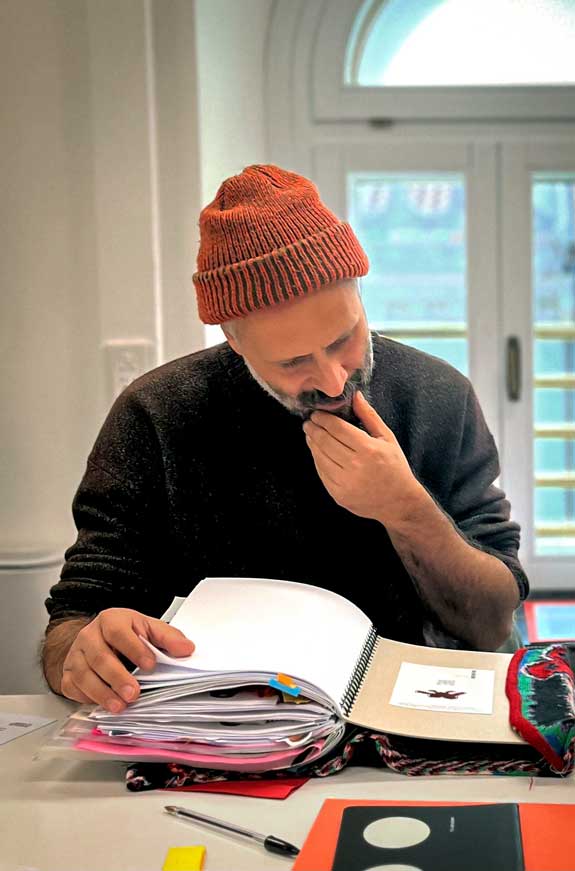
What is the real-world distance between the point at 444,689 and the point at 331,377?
0.45 metres

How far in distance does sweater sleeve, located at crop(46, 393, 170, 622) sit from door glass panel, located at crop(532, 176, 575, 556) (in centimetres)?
233

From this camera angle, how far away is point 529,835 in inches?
30.3

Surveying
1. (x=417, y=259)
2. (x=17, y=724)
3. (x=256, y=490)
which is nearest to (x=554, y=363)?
(x=417, y=259)

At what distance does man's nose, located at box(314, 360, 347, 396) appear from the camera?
1279 mm

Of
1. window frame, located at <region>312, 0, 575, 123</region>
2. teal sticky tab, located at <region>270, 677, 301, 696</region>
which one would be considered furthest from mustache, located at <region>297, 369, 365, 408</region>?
window frame, located at <region>312, 0, 575, 123</region>

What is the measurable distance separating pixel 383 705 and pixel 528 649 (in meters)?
0.21

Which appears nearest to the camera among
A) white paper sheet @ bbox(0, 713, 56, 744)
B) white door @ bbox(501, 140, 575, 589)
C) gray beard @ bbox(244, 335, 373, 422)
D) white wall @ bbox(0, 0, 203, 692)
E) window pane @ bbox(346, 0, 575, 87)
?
white paper sheet @ bbox(0, 713, 56, 744)

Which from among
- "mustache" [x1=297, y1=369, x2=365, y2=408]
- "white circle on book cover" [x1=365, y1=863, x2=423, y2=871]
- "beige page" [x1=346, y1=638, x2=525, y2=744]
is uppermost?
"mustache" [x1=297, y1=369, x2=365, y2=408]

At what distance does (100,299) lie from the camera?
2635mm

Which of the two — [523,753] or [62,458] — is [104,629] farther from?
[62,458]

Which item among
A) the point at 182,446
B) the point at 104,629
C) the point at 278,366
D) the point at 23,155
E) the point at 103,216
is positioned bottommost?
the point at 104,629

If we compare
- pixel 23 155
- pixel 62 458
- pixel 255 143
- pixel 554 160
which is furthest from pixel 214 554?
pixel 554 160

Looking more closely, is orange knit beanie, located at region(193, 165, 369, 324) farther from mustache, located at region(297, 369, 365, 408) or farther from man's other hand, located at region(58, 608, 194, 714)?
man's other hand, located at region(58, 608, 194, 714)

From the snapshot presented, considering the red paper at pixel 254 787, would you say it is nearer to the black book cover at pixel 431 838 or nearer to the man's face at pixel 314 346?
the black book cover at pixel 431 838
